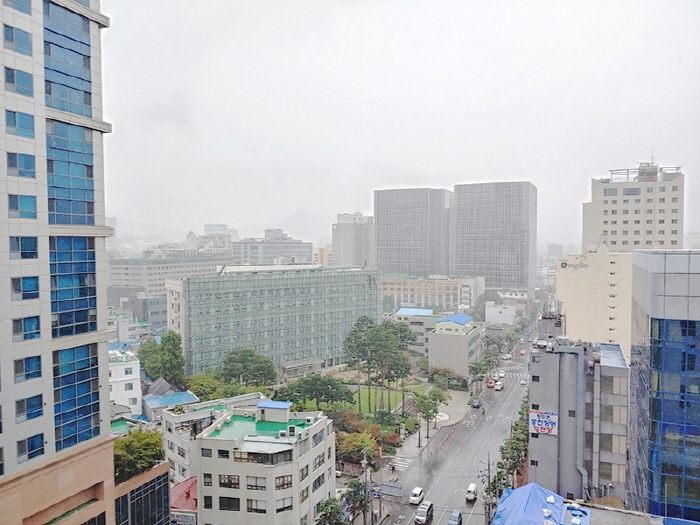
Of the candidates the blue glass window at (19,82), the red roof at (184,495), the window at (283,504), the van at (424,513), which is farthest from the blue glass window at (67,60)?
the van at (424,513)

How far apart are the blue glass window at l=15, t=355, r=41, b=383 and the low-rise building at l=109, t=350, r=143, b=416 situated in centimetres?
1143

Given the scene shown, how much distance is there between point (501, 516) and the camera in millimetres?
7359

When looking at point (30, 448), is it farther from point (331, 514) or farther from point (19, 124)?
point (331, 514)

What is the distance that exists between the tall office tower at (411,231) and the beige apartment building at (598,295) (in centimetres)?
3165

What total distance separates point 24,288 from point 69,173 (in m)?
1.55

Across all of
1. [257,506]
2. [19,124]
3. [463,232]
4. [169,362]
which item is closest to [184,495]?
[257,506]

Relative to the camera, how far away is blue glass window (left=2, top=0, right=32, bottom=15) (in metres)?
5.94

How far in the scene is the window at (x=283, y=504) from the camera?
911 cm

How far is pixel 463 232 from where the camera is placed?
51.2 metres

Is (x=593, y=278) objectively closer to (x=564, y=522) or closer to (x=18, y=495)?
(x=564, y=522)

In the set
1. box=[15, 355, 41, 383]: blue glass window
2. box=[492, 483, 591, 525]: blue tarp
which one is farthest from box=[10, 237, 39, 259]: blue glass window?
box=[492, 483, 591, 525]: blue tarp

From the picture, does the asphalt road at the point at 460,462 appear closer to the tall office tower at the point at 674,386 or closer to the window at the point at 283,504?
the window at the point at 283,504

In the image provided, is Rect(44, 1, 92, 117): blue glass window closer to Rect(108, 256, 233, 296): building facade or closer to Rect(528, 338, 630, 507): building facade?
Rect(528, 338, 630, 507): building facade

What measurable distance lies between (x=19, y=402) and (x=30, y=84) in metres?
3.67
